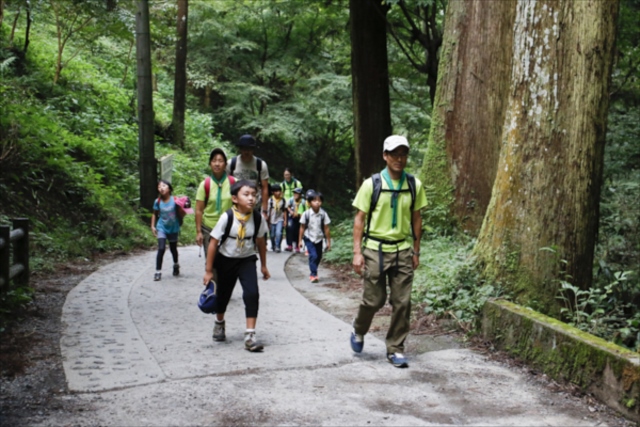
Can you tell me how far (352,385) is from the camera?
5129mm

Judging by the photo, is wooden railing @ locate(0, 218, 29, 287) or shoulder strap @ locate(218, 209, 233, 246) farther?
wooden railing @ locate(0, 218, 29, 287)

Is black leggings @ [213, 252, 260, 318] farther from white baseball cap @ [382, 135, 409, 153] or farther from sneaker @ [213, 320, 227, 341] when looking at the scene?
white baseball cap @ [382, 135, 409, 153]

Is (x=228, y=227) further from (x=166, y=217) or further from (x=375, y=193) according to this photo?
(x=166, y=217)

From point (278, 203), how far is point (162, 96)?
16091 millimetres

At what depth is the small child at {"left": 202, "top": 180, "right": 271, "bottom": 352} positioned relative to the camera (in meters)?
Result: 6.22

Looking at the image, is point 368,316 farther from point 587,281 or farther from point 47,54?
point 47,54

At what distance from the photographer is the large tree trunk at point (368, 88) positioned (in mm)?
15055

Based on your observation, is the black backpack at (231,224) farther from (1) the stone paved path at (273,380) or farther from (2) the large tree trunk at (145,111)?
(2) the large tree trunk at (145,111)

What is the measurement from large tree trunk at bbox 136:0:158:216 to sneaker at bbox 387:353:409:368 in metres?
11.6

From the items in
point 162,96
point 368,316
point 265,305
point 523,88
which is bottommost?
point 265,305

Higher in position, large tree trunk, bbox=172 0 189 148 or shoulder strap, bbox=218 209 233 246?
large tree trunk, bbox=172 0 189 148

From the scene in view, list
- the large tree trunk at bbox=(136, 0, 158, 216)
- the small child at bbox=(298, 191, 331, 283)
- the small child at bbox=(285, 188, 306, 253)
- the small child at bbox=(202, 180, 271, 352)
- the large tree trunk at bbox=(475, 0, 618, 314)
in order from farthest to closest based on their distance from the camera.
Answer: the small child at bbox=(285, 188, 306, 253) < the large tree trunk at bbox=(136, 0, 158, 216) < the small child at bbox=(298, 191, 331, 283) < the large tree trunk at bbox=(475, 0, 618, 314) < the small child at bbox=(202, 180, 271, 352)

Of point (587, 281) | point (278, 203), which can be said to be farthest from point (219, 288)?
point (278, 203)

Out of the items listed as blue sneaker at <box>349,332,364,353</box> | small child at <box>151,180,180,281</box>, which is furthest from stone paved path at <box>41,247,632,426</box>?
small child at <box>151,180,180,281</box>
